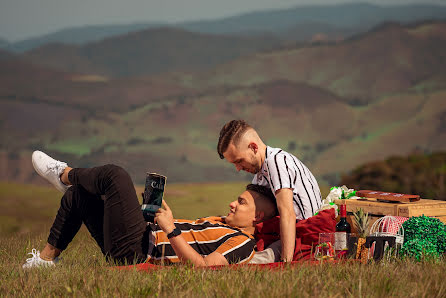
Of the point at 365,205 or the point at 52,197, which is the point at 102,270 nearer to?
the point at 365,205

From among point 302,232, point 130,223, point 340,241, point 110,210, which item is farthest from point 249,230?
point 110,210

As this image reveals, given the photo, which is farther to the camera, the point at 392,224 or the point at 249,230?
the point at 392,224

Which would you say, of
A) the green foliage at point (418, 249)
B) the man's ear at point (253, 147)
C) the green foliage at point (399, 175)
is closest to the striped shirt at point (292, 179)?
the man's ear at point (253, 147)

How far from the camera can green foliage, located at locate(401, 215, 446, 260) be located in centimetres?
487

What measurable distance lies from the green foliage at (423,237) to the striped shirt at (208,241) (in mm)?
1409

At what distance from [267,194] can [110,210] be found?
1.36m

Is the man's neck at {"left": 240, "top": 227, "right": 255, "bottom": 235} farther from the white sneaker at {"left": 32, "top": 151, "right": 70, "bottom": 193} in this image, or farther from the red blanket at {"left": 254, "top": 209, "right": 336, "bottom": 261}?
the white sneaker at {"left": 32, "top": 151, "right": 70, "bottom": 193}

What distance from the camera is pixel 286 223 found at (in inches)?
180

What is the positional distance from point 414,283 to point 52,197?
37.1ft

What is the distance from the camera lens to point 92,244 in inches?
251

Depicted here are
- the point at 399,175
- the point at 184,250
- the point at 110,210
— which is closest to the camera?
the point at 184,250

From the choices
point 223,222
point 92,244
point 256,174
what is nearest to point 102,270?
point 223,222

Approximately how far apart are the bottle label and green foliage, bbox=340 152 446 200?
14.2 m

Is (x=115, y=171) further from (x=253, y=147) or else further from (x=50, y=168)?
(x=253, y=147)
